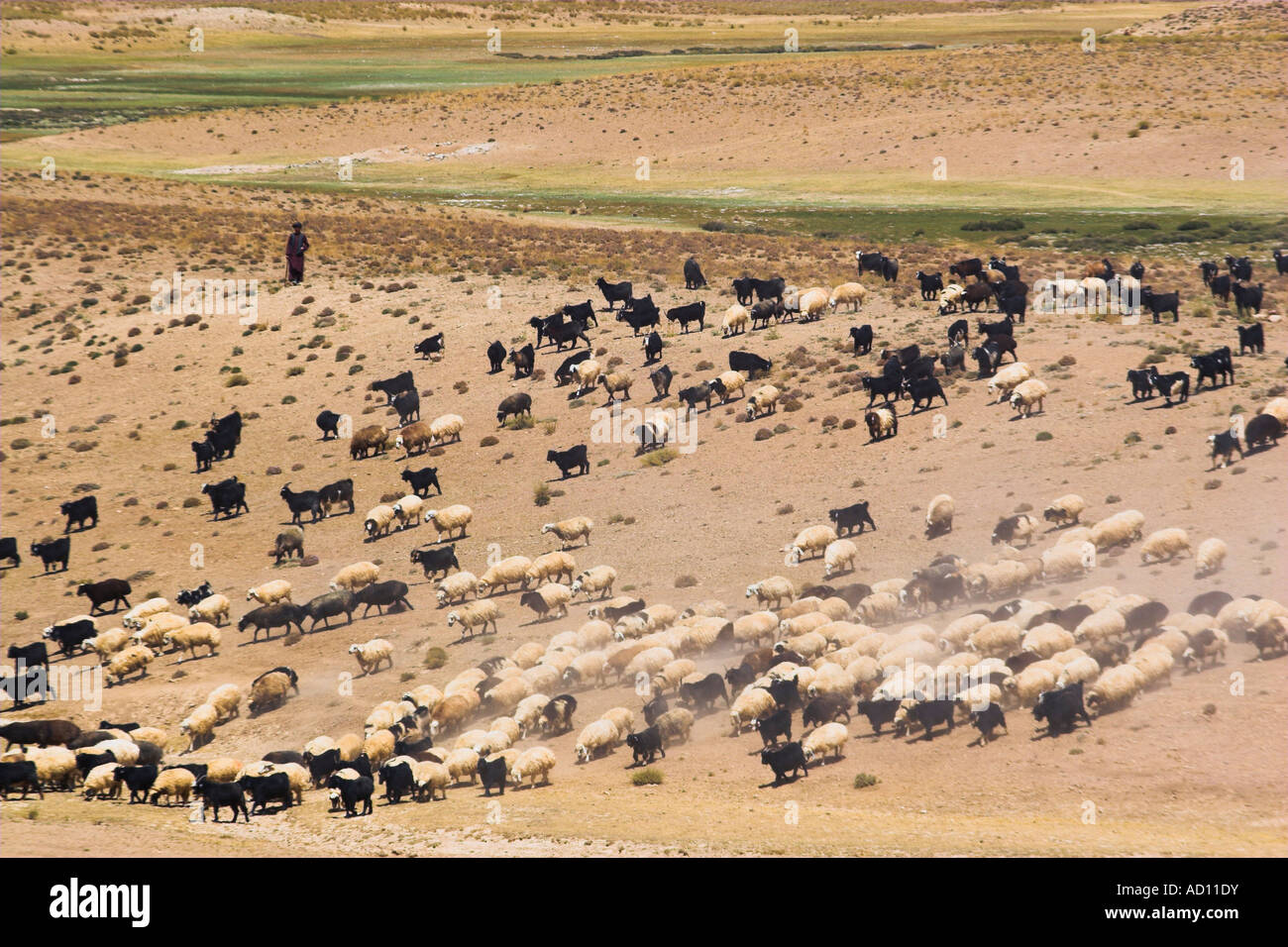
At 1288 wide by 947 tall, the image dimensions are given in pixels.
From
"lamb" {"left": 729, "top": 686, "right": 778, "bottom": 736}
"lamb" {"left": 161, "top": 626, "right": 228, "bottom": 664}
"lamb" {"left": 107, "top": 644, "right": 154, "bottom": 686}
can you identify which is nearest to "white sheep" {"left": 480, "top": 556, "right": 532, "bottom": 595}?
"lamb" {"left": 161, "top": 626, "right": 228, "bottom": 664}

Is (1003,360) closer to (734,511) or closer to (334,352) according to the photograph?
(734,511)

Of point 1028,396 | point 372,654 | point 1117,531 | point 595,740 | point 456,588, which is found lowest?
A: point 595,740

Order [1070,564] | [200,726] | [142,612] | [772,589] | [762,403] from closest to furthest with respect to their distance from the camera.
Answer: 1. [200,726]
2. [1070,564]
3. [772,589]
4. [142,612]
5. [762,403]

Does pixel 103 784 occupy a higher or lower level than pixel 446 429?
lower

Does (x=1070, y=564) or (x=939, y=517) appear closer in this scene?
(x=1070, y=564)

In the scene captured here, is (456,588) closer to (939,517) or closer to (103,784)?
(103,784)

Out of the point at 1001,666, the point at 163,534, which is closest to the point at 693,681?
the point at 1001,666

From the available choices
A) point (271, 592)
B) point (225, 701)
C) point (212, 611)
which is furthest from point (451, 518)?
point (225, 701)

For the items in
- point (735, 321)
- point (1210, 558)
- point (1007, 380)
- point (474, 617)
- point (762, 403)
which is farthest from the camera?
point (735, 321)
